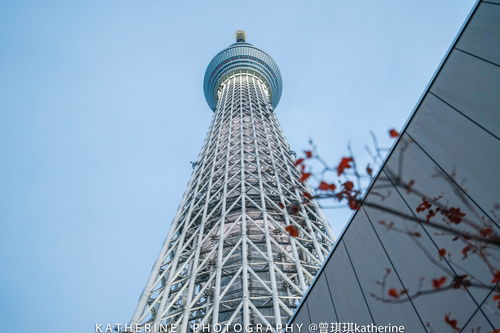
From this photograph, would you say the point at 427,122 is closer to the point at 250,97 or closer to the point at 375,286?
the point at 375,286

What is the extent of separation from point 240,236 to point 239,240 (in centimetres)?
275

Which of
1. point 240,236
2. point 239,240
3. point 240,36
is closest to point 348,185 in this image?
point 239,240

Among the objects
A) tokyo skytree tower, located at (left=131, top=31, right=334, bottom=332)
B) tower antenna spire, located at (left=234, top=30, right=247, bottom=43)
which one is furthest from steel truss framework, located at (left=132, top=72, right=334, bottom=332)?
tower antenna spire, located at (left=234, top=30, right=247, bottom=43)

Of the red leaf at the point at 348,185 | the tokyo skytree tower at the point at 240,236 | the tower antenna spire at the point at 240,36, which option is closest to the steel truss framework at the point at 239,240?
the tokyo skytree tower at the point at 240,236

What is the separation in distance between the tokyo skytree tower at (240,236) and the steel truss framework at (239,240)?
57 millimetres

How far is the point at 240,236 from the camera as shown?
20266 mm

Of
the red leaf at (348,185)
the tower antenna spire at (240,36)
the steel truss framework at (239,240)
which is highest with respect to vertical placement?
the tower antenna spire at (240,36)

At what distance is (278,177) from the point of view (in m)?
26.4

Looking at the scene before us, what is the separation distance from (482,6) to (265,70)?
4995cm

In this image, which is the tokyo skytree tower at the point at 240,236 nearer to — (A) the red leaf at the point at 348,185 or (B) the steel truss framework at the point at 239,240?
(B) the steel truss framework at the point at 239,240

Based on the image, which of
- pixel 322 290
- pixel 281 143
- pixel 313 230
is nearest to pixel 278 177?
pixel 313 230

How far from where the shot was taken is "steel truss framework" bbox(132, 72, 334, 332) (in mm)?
14992

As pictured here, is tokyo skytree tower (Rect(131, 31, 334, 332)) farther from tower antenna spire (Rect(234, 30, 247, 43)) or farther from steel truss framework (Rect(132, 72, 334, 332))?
tower antenna spire (Rect(234, 30, 247, 43))

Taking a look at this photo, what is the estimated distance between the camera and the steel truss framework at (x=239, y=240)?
15.0m
